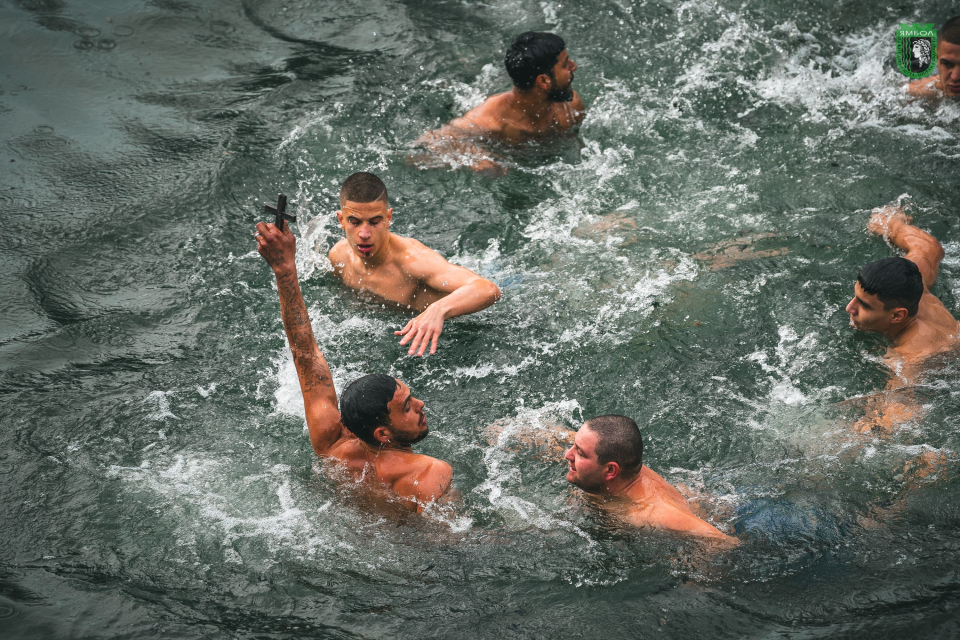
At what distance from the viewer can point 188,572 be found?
176 inches

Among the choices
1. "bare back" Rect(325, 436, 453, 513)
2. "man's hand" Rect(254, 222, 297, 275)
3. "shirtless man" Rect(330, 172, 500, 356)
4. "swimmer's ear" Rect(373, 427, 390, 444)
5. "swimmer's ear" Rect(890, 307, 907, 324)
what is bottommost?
"bare back" Rect(325, 436, 453, 513)

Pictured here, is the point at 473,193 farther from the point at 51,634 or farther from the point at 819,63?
the point at 51,634

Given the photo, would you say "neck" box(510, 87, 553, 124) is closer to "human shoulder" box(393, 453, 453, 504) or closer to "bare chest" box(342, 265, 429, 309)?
"bare chest" box(342, 265, 429, 309)

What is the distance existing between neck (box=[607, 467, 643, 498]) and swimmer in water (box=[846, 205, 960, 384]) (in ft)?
6.94

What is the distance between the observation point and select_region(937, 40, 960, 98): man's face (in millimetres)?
7680

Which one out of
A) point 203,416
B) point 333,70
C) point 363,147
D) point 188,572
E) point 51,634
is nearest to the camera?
point 51,634

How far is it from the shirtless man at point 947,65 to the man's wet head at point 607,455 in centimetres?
567

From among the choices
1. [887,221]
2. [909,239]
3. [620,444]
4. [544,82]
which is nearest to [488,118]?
[544,82]

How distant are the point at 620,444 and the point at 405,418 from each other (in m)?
1.18

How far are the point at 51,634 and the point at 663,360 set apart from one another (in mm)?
4068

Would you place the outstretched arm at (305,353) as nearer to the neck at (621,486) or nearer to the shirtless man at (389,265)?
the shirtless man at (389,265)

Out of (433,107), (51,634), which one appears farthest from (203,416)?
(433,107)

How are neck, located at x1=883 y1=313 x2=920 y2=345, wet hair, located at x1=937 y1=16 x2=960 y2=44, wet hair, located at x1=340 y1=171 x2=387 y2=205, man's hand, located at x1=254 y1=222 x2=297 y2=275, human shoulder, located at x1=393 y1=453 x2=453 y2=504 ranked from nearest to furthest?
man's hand, located at x1=254 y1=222 x2=297 y2=275, human shoulder, located at x1=393 y1=453 x2=453 y2=504, neck, located at x1=883 y1=313 x2=920 y2=345, wet hair, located at x1=340 y1=171 x2=387 y2=205, wet hair, located at x1=937 y1=16 x2=960 y2=44

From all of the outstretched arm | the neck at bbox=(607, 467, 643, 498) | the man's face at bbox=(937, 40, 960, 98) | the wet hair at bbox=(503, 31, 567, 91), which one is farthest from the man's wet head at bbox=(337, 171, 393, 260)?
the man's face at bbox=(937, 40, 960, 98)
